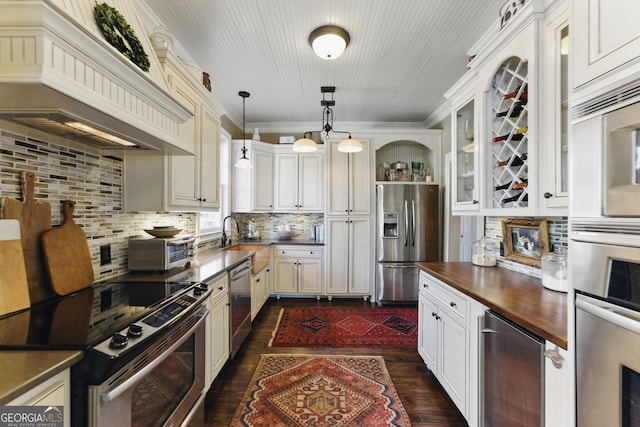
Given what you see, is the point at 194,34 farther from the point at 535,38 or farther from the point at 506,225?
the point at 506,225

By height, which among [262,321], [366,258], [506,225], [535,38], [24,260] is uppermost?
[535,38]

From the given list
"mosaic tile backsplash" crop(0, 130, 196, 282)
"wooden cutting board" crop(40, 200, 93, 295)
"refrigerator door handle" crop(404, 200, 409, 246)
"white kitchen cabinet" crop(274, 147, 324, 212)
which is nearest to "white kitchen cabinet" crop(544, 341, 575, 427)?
"wooden cutting board" crop(40, 200, 93, 295)

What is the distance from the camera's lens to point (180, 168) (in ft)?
6.63

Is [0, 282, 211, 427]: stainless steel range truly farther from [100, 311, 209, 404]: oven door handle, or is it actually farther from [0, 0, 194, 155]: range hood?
[0, 0, 194, 155]: range hood

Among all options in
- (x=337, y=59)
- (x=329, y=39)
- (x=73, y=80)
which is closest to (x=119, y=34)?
(x=73, y=80)

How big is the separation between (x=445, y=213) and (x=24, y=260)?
4.22 m

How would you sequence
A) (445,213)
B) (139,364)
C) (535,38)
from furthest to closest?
(445,213) < (535,38) < (139,364)

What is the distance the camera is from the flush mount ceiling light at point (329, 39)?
222 cm

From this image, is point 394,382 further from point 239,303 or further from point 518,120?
point 518,120

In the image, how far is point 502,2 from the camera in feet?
6.44

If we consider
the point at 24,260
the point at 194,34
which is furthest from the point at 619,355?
the point at 194,34

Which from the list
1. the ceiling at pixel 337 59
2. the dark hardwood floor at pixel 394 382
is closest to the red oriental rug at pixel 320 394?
the dark hardwood floor at pixel 394 382

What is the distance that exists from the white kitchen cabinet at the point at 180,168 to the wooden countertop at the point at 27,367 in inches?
44.7

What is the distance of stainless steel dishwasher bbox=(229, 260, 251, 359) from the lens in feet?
7.66
